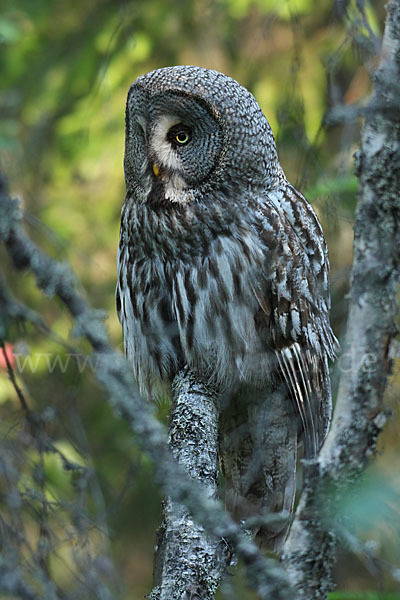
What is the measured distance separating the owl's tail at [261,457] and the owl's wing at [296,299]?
5.3 inches

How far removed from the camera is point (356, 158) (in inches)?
68.6

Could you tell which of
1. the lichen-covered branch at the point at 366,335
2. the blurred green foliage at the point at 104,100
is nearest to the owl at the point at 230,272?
the blurred green foliage at the point at 104,100

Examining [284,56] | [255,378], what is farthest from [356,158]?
[284,56]

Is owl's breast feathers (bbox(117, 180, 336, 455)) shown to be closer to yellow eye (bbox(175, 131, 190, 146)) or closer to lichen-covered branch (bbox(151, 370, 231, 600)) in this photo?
yellow eye (bbox(175, 131, 190, 146))

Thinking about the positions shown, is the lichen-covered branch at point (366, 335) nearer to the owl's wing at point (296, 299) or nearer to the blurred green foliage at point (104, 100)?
the owl's wing at point (296, 299)

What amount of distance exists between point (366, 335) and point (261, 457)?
77.6 inches

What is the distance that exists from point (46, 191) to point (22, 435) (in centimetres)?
407

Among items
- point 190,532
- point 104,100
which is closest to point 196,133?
point 104,100

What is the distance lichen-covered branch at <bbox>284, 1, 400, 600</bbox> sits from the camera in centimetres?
156

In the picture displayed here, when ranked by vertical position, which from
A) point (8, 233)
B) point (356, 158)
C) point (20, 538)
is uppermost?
point (356, 158)

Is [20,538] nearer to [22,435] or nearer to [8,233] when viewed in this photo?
[22,435]

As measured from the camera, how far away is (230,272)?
125 inches

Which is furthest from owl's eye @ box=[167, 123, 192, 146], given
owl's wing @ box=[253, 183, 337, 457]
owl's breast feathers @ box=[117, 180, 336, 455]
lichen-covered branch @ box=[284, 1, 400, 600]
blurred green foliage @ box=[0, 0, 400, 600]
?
lichen-covered branch @ box=[284, 1, 400, 600]

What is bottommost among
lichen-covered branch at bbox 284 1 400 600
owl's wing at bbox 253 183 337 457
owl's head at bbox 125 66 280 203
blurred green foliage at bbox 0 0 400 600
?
lichen-covered branch at bbox 284 1 400 600
